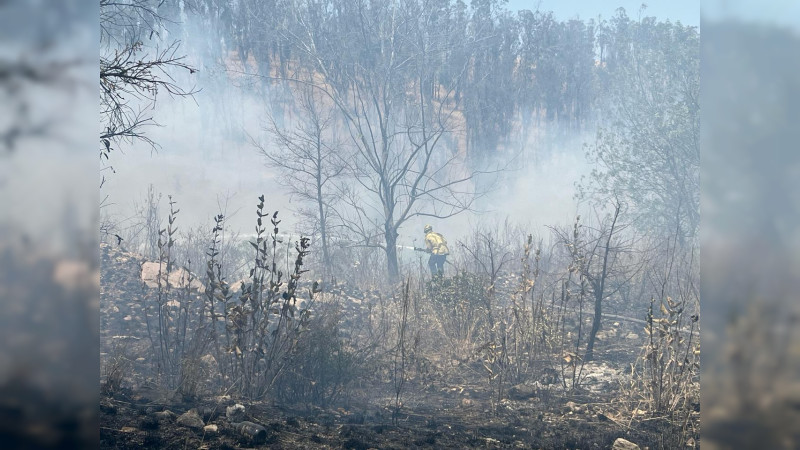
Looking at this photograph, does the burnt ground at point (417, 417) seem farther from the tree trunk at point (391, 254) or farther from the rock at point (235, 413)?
the tree trunk at point (391, 254)

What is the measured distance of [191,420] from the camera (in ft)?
13.1

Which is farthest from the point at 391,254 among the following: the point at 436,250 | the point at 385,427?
the point at 385,427

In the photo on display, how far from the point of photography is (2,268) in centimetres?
94

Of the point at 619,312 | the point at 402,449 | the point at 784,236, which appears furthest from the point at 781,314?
the point at 619,312

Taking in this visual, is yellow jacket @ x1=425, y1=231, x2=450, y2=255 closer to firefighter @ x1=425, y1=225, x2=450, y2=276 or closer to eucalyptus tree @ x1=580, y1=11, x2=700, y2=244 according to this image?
firefighter @ x1=425, y1=225, x2=450, y2=276

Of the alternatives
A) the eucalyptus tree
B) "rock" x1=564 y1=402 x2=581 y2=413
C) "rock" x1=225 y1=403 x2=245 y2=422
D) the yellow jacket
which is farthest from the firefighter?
"rock" x1=225 y1=403 x2=245 y2=422

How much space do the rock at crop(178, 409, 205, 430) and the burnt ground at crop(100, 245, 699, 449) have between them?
0.01m

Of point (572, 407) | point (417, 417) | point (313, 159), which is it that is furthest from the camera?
point (313, 159)

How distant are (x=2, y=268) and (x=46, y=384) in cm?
19

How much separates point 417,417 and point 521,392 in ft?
3.91

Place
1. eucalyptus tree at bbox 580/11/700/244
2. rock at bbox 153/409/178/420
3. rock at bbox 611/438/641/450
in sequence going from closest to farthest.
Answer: rock at bbox 153/409/178/420 < rock at bbox 611/438/641/450 < eucalyptus tree at bbox 580/11/700/244

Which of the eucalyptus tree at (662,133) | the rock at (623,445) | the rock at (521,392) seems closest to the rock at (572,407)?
the rock at (521,392)

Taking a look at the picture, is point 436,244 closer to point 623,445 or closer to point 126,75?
point 623,445

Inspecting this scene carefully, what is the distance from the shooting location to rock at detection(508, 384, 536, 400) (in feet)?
19.2
